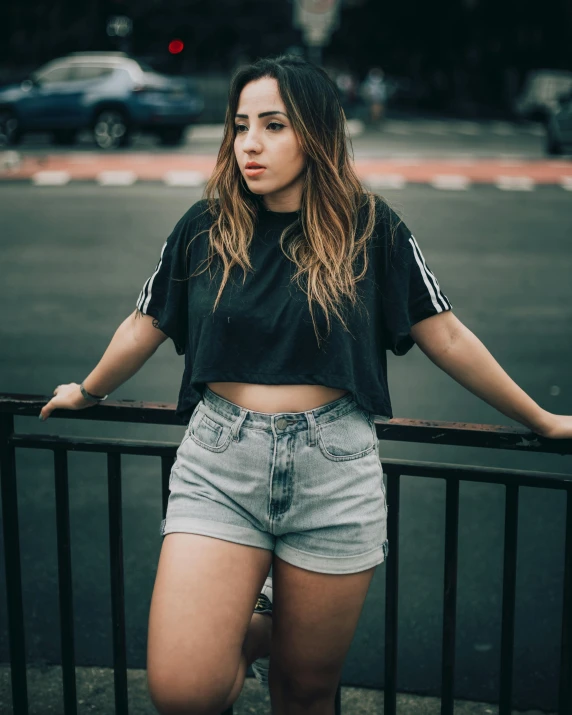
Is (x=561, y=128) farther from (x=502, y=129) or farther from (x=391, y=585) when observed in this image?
(x=391, y=585)

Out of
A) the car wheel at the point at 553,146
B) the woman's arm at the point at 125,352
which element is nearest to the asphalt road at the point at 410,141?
the car wheel at the point at 553,146

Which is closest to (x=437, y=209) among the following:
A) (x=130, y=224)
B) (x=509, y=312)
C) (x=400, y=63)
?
(x=130, y=224)

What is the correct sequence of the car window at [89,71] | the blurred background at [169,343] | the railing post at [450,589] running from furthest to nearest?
1. the car window at [89,71]
2. the blurred background at [169,343]
3. the railing post at [450,589]

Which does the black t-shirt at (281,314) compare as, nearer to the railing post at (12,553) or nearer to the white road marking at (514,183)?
the railing post at (12,553)

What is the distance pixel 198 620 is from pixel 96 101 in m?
22.9

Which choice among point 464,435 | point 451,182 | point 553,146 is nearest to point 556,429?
point 464,435

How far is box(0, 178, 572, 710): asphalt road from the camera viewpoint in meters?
3.95

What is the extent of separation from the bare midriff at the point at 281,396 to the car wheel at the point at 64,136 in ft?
76.4

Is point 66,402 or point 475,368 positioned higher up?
point 475,368

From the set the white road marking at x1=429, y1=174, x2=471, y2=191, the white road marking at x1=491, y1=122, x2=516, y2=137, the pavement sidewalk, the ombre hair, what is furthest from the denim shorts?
the white road marking at x1=491, y1=122, x2=516, y2=137

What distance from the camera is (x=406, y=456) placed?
18.5 ft

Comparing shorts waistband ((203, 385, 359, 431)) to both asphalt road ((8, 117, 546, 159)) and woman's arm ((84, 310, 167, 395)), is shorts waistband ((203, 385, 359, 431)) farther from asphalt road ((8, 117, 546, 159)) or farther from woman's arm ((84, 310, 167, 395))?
asphalt road ((8, 117, 546, 159))

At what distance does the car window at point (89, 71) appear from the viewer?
78.3ft

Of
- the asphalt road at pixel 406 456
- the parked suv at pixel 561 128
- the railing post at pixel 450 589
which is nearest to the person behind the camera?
the railing post at pixel 450 589
